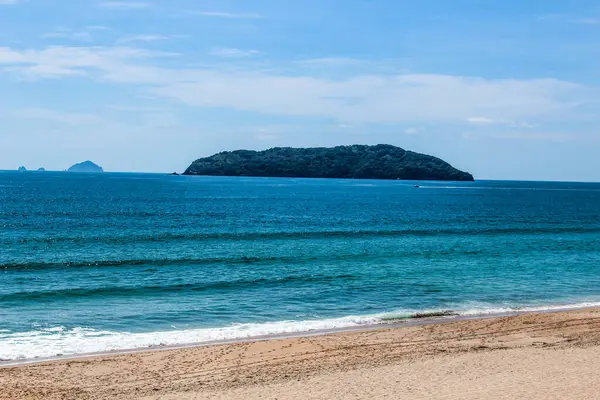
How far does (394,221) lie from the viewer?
223 feet

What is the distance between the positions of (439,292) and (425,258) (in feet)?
36.6

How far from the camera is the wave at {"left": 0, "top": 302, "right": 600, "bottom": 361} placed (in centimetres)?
1827

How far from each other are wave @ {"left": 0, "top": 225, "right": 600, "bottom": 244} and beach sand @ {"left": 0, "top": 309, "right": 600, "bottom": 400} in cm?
2898

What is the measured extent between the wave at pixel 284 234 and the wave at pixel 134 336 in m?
25.2

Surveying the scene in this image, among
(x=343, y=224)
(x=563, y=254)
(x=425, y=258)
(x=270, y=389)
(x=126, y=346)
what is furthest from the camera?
(x=343, y=224)

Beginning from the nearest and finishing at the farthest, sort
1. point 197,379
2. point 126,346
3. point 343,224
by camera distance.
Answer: point 197,379, point 126,346, point 343,224

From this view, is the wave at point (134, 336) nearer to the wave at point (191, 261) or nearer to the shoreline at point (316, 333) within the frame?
A: the shoreline at point (316, 333)

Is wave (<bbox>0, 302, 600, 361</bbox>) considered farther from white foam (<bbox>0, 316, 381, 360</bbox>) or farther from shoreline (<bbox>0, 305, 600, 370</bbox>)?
shoreline (<bbox>0, 305, 600, 370</bbox>)

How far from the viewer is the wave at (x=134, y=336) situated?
719 inches

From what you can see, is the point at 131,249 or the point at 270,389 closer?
the point at 270,389

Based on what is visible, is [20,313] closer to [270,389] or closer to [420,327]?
[270,389]

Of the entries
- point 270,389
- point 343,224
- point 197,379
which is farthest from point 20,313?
point 343,224

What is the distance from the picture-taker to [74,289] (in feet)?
89.3

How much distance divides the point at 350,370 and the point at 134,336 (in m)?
7.98
